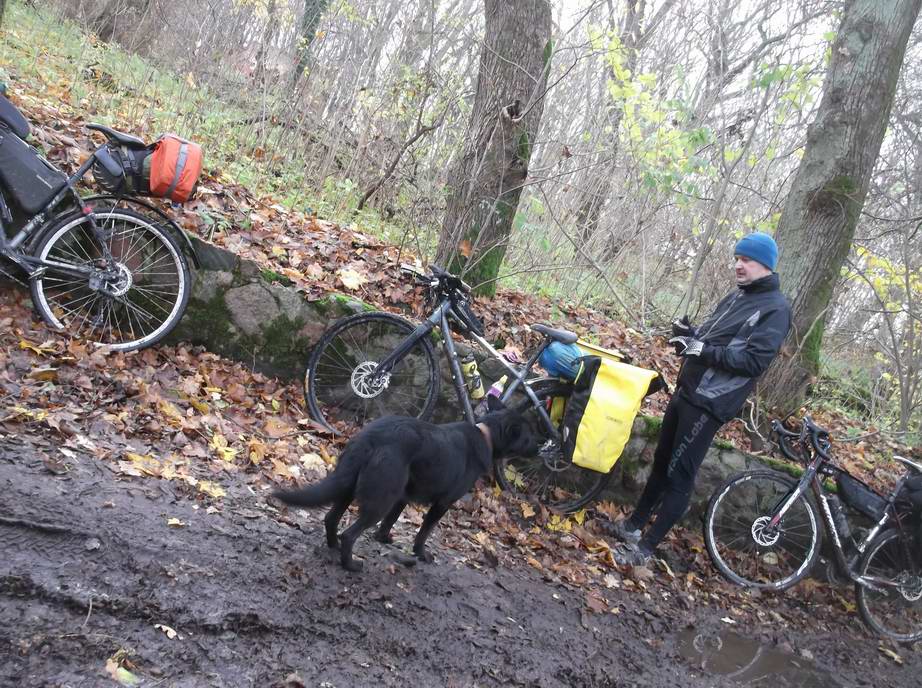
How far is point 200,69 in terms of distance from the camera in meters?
8.52

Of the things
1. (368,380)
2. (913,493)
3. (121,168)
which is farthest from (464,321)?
(913,493)

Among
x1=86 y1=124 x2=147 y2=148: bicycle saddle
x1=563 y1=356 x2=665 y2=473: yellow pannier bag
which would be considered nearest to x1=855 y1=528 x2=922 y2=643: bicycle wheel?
x1=563 y1=356 x2=665 y2=473: yellow pannier bag

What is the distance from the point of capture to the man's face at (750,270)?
4531 millimetres

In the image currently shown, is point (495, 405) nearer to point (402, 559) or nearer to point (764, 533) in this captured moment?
point (402, 559)

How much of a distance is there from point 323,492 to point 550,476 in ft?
8.91

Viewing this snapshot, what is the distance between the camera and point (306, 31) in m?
9.87

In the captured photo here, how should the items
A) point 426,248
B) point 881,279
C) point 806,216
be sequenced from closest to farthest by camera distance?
point 806,216
point 426,248
point 881,279

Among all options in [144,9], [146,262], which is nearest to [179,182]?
[146,262]

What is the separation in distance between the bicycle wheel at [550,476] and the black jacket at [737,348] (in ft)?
3.41

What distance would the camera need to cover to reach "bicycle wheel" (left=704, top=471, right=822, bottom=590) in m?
5.32

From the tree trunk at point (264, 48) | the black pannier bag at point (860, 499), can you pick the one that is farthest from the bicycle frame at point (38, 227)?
the black pannier bag at point (860, 499)

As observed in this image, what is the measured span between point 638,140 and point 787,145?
3.71 meters

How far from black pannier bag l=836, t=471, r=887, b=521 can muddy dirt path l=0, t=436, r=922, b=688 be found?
1.42 metres

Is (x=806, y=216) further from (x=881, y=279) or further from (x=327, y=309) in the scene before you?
(x=327, y=309)
